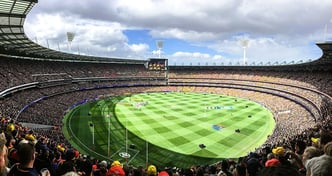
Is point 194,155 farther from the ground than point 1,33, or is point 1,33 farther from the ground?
point 1,33

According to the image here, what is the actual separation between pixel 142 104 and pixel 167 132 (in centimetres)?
2602

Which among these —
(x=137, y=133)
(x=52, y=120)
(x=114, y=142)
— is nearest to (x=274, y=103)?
(x=137, y=133)

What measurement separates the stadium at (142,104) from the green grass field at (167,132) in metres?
0.15

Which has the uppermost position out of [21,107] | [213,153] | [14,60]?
[14,60]

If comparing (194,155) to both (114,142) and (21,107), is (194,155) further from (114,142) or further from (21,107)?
(21,107)

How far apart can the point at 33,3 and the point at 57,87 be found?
49.4m

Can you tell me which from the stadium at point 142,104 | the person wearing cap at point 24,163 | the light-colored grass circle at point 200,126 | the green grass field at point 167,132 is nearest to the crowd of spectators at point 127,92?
the person wearing cap at point 24,163

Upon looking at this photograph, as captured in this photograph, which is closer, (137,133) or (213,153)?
(213,153)

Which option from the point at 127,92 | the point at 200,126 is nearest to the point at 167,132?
the point at 200,126

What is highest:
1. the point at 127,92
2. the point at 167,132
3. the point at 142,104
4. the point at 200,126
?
the point at 127,92

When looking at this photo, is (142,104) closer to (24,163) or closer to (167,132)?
(167,132)

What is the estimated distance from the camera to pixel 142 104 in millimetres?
66625

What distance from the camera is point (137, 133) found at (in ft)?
132

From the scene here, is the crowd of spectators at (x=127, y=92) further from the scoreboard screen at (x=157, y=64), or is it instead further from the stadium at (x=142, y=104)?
the scoreboard screen at (x=157, y=64)
